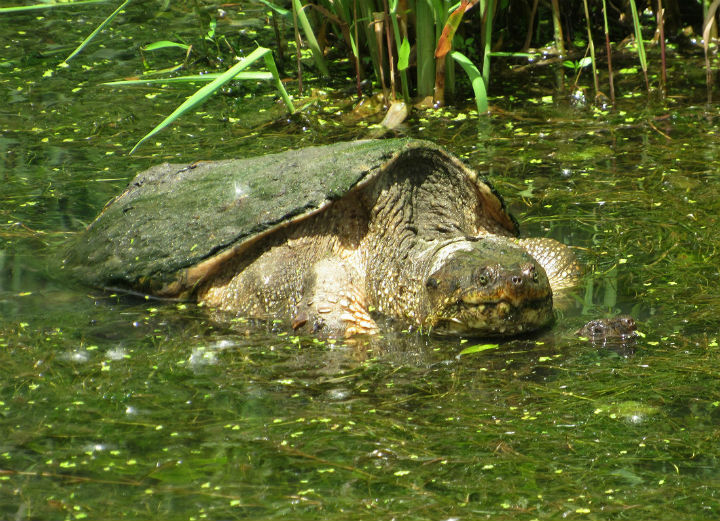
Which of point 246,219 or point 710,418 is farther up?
point 246,219

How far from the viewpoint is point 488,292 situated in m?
3.74

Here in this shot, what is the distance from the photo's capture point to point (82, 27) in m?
8.93

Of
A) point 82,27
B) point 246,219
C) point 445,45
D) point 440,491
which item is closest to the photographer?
point 440,491

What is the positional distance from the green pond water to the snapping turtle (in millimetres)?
150

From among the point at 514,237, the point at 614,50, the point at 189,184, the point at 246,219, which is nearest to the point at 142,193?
the point at 189,184

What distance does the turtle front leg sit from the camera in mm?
4016

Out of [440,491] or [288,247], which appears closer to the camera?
[440,491]

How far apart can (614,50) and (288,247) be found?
419 centimetres

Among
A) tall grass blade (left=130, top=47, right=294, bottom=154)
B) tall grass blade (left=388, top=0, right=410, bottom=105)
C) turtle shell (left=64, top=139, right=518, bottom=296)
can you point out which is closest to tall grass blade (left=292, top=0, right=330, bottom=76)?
tall grass blade (left=388, top=0, right=410, bottom=105)

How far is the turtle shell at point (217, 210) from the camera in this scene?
4184 mm

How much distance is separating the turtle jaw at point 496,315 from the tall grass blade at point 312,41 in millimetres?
3013

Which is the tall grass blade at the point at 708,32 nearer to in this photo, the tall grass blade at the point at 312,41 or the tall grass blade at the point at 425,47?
the tall grass blade at the point at 425,47

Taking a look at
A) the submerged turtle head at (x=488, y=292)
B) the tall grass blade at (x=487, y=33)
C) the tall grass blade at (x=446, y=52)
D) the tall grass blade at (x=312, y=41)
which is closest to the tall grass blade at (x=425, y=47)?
the tall grass blade at (x=446, y=52)

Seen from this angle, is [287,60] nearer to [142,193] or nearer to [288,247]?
[142,193]
